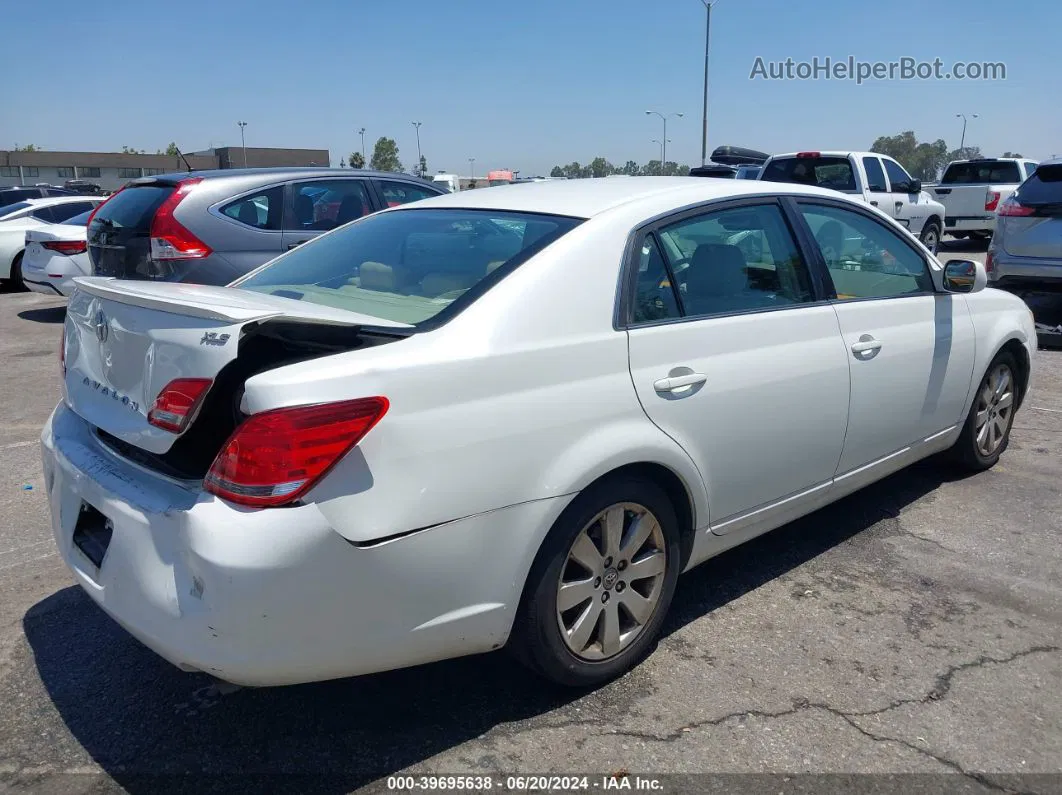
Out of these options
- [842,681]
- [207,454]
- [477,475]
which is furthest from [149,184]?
[842,681]

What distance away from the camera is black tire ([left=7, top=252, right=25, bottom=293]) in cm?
1423

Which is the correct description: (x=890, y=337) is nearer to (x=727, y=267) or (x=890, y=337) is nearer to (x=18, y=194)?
(x=727, y=267)

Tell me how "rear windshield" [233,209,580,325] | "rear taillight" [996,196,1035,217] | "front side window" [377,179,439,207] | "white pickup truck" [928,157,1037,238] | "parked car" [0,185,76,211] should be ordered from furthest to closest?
"parked car" [0,185,76,211]
"white pickup truck" [928,157,1037,238]
"rear taillight" [996,196,1035,217]
"front side window" [377,179,439,207]
"rear windshield" [233,209,580,325]

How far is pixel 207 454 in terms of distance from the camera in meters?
2.64

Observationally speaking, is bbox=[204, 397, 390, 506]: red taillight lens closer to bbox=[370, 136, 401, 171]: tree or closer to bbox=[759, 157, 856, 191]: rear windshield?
bbox=[759, 157, 856, 191]: rear windshield

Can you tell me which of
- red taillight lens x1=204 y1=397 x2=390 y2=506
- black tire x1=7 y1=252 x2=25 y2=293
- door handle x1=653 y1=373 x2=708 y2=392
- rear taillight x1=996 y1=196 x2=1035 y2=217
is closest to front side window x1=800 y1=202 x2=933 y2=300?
door handle x1=653 y1=373 x2=708 y2=392

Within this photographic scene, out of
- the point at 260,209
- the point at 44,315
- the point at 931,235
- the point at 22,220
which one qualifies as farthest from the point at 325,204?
the point at 931,235

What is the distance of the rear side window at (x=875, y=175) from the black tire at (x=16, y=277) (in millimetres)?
13335

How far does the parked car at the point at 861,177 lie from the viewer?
14031mm

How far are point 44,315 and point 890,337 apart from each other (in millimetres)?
11320

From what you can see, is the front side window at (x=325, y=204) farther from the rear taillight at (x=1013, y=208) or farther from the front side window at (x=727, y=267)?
the rear taillight at (x=1013, y=208)

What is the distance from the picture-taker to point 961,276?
4.39 meters

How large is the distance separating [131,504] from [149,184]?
5.89 metres

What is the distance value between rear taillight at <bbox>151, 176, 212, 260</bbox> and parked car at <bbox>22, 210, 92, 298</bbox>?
4.20 m
